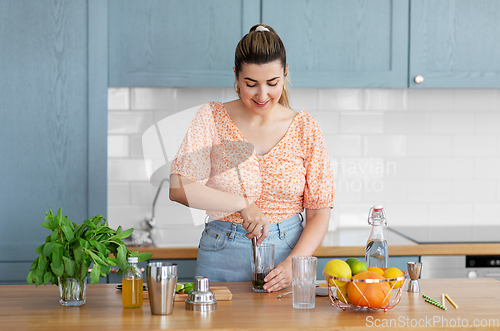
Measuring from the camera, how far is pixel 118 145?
9.67 ft

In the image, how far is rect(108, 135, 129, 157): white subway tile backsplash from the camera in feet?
9.64

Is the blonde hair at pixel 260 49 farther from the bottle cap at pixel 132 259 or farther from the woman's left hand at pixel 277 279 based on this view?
the bottle cap at pixel 132 259

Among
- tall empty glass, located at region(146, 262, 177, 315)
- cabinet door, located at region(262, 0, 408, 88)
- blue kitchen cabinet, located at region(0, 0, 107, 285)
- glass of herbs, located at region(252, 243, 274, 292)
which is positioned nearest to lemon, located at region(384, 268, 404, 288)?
glass of herbs, located at region(252, 243, 274, 292)

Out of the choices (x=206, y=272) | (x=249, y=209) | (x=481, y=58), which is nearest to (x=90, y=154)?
(x=206, y=272)

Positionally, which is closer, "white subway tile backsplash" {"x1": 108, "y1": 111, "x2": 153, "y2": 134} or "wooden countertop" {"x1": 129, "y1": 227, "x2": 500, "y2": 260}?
"wooden countertop" {"x1": 129, "y1": 227, "x2": 500, "y2": 260}

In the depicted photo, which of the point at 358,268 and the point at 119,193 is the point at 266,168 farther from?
the point at 119,193

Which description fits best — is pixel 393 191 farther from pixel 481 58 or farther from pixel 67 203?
pixel 67 203

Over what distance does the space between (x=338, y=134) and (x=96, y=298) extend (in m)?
1.90

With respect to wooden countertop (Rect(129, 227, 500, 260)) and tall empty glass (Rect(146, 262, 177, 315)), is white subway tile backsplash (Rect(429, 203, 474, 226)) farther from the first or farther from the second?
tall empty glass (Rect(146, 262, 177, 315))

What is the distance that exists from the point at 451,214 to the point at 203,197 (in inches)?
73.3

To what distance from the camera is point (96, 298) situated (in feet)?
4.81

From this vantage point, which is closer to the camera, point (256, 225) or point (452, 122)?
point (256, 225)

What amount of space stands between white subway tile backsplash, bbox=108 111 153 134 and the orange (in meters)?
1.93

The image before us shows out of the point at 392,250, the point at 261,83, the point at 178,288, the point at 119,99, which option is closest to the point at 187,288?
the point at 178,288
